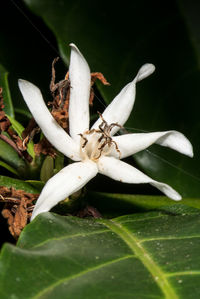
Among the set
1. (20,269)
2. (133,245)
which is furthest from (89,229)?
(20,269)

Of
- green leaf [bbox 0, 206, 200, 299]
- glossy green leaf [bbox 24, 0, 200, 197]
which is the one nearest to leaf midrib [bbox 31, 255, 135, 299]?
green leaf [bbox 0, 206, 200, 299]

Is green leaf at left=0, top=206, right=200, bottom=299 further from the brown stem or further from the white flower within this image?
the brown stem

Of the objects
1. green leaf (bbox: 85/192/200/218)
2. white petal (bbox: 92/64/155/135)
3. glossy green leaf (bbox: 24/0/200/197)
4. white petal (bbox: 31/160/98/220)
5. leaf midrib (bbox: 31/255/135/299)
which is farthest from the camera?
glossy green leaf (bbox: 24/0/200/197)

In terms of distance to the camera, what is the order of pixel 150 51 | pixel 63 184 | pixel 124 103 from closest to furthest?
pixel 63 184
pixel 124 103
pixel 150 51

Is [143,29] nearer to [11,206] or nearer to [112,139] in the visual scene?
[112,139]

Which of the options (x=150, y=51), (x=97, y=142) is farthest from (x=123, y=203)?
(x=150, y=51)

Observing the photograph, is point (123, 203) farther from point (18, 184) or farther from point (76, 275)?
point (76, 275)
